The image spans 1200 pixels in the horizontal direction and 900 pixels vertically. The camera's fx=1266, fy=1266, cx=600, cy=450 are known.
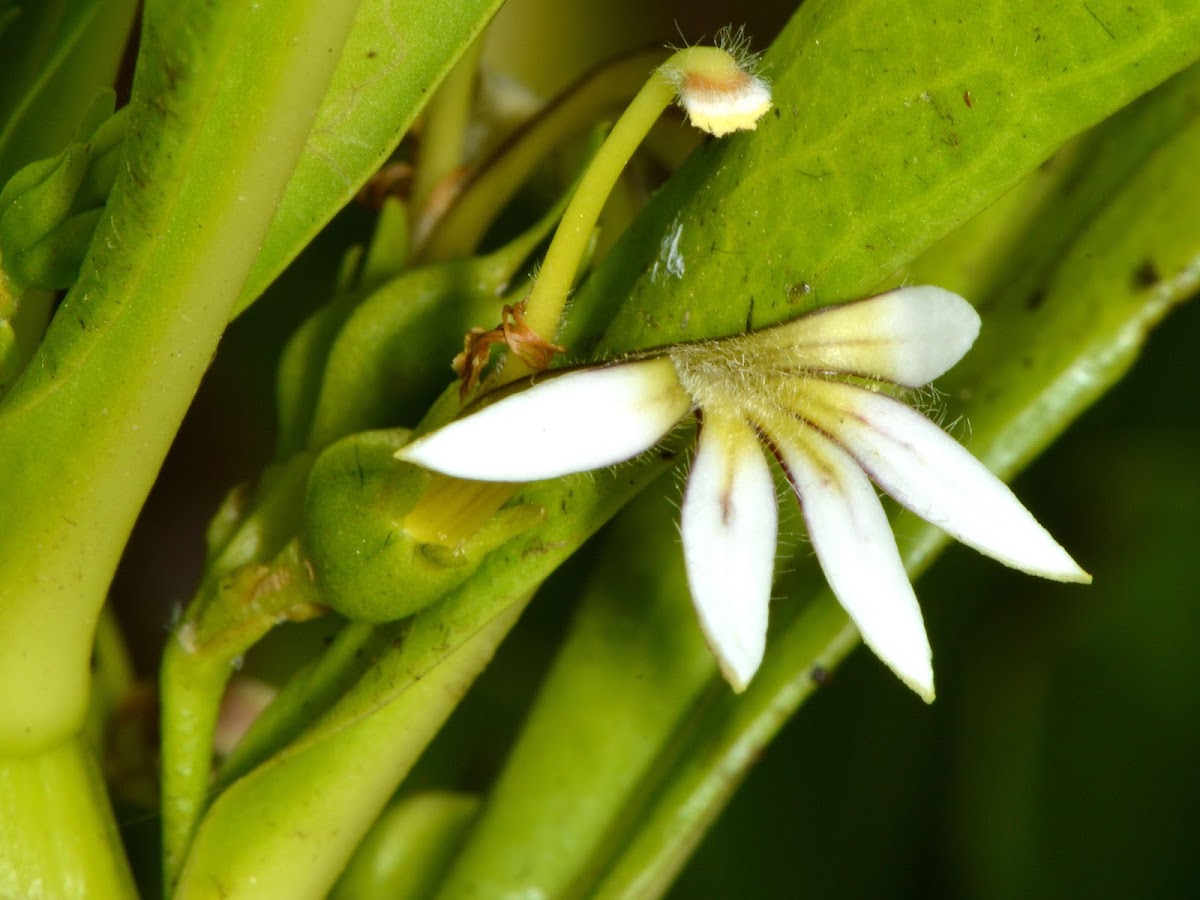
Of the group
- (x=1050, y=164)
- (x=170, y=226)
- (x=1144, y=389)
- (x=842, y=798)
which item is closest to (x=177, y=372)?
(x=170, y=226)

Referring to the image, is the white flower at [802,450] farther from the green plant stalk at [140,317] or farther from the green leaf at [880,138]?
the green plant stalk at [140,317]

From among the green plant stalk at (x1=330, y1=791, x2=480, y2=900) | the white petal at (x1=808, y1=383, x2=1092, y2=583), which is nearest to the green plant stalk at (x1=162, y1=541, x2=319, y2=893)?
the green plant stalk at (x1=330, y1=791, x2=480, y2=900)

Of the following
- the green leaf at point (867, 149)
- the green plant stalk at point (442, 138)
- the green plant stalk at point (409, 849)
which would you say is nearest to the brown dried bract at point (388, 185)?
the green plant stalk at point (442, 138)

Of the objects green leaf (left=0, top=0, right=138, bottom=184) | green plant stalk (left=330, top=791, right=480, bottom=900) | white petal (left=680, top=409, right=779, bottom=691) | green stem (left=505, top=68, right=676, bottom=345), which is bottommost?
green plant stalk (left=330, top=791, right=480, bottom=900)

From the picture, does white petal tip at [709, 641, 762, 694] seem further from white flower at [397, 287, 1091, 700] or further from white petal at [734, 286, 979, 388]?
white petal at [734, 286, 979, 388]

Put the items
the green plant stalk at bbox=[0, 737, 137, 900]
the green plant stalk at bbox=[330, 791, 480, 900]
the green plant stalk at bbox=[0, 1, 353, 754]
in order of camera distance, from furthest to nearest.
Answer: the green plant stalk at bbox=[330, 791, 480, 900], the green plant stalk at bbox=[0, 737, 137, 900], the green plant stalk at bbox=[0, 1, 353, 754]

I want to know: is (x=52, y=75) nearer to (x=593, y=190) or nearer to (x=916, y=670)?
(x=593, y=190)
